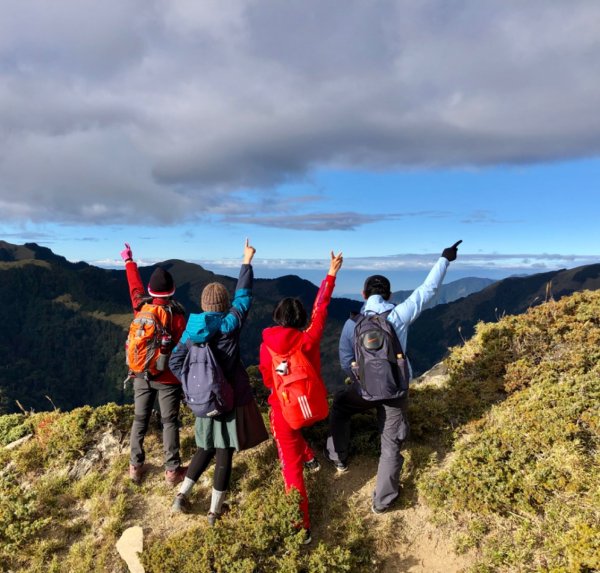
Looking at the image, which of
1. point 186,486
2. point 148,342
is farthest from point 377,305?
point 186,486

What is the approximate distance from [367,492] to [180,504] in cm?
293

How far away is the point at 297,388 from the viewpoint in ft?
18.2

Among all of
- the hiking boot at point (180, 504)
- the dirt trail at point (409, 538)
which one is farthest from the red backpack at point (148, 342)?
the dirt trail at point (409, 538)

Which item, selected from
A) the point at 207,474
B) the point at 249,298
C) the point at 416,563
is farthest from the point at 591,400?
the point at 207,474

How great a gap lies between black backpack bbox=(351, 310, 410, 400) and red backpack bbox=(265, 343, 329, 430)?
797 mm

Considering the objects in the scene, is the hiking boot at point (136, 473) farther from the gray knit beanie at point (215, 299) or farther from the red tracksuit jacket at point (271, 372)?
the gray knit beanie at point (215, 299)

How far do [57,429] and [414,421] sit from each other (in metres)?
7.18

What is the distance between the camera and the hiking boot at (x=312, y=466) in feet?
22.5

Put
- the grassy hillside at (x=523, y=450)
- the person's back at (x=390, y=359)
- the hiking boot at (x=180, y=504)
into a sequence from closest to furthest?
1. the grassy hillside at (x=523, y=450)
2. the person's back at (x=390, y=359)
3. the hiking boot at (x=180, y=504)

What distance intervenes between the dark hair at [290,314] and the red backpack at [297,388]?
12.5 inches

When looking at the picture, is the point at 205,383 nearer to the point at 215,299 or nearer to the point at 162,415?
the point at 215,299

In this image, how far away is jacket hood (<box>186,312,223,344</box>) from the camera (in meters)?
5.39

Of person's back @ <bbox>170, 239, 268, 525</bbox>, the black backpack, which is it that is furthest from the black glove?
person's back @ <bbox>170, 239, 268, 525</bbox>

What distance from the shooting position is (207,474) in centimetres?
696
